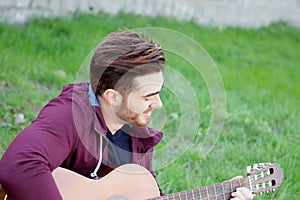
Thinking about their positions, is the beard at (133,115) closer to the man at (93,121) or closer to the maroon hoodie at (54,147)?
the man at (93,121)

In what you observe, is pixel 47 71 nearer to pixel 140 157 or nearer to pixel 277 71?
pixel 140 157

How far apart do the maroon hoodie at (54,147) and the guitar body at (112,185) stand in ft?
0.27

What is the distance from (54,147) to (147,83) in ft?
1.64

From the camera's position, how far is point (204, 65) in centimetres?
300

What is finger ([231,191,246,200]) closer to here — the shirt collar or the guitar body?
the guitar body

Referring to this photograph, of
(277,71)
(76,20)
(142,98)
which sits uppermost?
(142,98)

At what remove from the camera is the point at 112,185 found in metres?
2.49

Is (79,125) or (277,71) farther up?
(79,125)

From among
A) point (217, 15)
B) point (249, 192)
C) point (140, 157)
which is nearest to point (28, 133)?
point (140, 157)

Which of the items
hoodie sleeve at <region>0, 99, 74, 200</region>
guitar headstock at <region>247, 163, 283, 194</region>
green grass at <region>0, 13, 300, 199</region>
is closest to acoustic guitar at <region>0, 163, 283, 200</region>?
guitar headstock at <region>247, 163, 283, 194</region>

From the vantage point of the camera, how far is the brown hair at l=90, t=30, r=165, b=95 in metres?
2.43

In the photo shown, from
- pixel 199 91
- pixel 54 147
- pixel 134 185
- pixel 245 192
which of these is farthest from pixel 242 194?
pixel 199 91

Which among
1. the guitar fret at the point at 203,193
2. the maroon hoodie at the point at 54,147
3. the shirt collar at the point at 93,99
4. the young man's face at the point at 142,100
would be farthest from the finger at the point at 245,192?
the shirt collar at the point at 93,99

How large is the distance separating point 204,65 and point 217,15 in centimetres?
520
